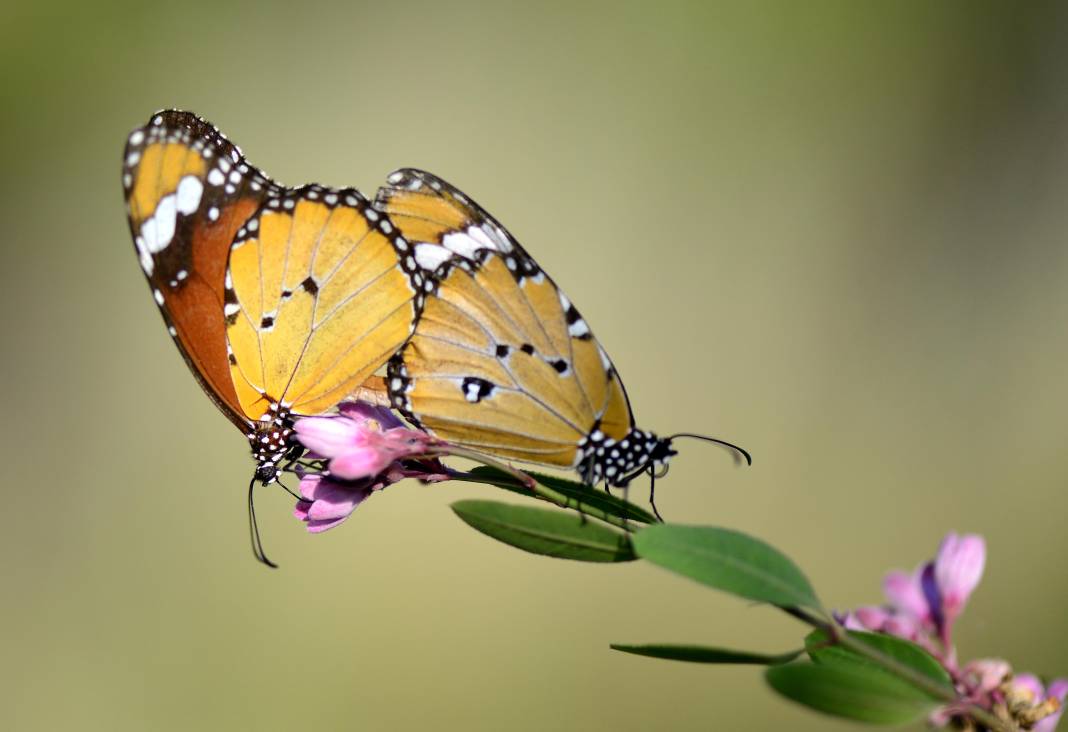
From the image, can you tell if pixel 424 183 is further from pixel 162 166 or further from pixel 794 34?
pixel 794 34

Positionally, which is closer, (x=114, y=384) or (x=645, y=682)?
(x=645, y=682)

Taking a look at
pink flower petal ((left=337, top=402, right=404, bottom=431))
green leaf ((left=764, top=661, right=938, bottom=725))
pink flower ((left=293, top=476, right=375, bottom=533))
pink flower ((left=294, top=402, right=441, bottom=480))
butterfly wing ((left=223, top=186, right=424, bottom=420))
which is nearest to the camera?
green leaf ((left=764, top=661, right=938, bottom=725))

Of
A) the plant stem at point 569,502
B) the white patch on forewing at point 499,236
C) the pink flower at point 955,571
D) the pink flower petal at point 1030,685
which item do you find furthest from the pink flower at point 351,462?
the pink flower petal at point 1030,685

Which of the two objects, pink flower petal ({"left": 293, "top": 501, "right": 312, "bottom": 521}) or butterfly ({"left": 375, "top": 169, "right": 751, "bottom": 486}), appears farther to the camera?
butterfly ({"left": 375, "top": 169, "right": 751, "bottom": 486})

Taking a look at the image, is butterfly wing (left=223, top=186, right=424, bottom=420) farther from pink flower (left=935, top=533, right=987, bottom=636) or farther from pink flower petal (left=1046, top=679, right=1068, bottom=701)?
pink flower petal (left=1046, top=679, right=1068, bottom=701)

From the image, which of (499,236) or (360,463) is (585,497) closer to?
(360,463)

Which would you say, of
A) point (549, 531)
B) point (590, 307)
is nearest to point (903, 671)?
point (549, 531)

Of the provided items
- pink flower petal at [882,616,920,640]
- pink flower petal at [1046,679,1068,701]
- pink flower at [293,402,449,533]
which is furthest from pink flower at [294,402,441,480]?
pink flower petal at [1046,679,1068,701]

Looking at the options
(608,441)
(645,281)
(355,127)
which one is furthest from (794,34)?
(608,441)
